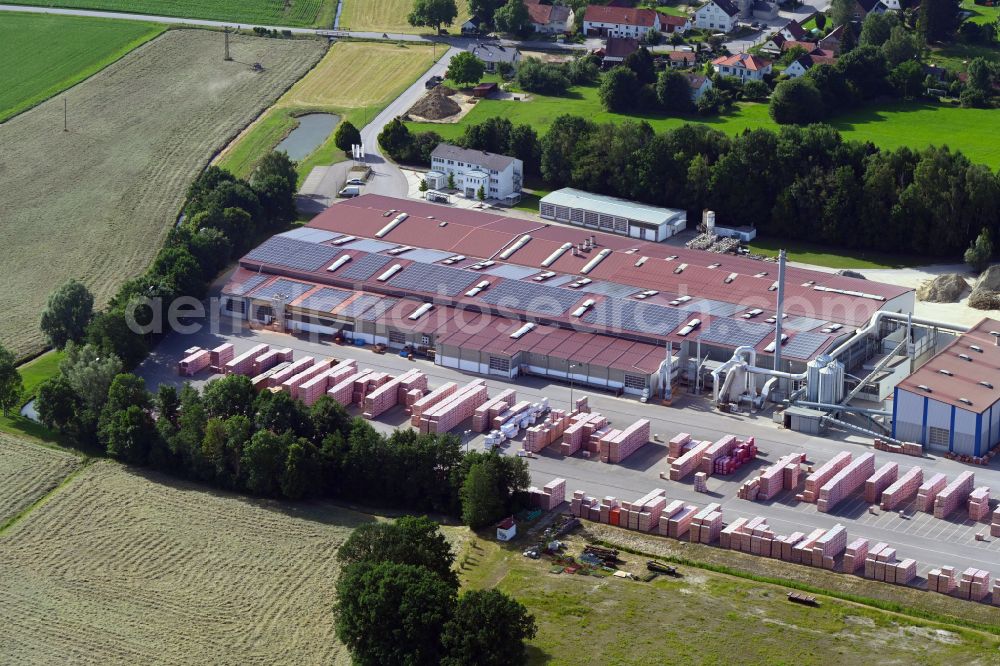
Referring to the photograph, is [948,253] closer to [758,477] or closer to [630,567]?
[758,477]

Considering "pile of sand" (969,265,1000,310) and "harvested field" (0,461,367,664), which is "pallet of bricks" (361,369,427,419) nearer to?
"harvested field" (0,461,367,664)

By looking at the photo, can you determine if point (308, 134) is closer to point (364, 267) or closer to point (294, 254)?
point (294, 254)

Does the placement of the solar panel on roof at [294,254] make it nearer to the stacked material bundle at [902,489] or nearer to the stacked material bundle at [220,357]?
the stacked material bundle at [220,357]

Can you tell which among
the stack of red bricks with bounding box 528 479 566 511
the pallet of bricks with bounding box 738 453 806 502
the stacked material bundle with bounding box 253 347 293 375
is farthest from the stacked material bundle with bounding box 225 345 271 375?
the pallet of bricks with bounding box 738 453 806 502

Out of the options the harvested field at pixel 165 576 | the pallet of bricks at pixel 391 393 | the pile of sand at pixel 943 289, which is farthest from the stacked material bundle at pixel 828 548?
the pile of sand at pixel 943 289

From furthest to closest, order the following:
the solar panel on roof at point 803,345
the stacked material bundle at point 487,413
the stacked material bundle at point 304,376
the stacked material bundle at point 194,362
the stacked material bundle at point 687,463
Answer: the stacked material bundle at point 194,362 < the solar panel on roof at point 803,345 < the stacked material bundle at point 304,376 < the stacked material bundle at point 487,413 < the stacked material bundle at point 687,463

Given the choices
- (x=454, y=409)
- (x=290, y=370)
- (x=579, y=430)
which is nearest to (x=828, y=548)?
(x=579, y=430)

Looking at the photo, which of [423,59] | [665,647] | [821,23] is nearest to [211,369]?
[665,647]
